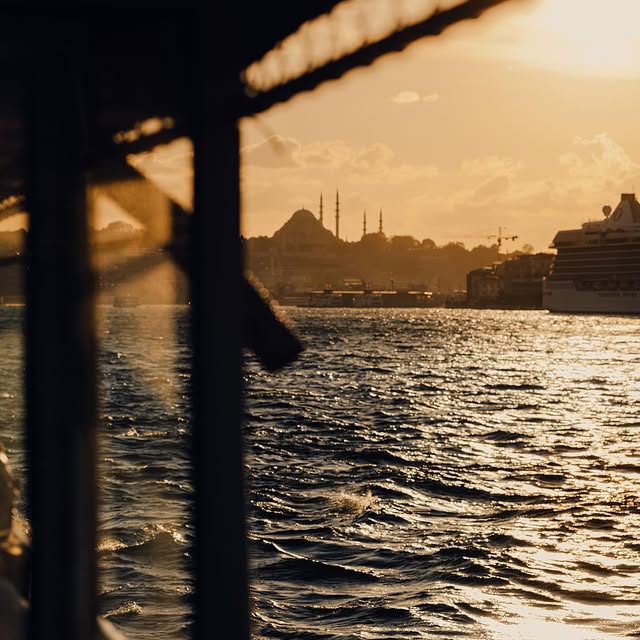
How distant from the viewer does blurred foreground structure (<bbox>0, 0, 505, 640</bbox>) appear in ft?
12.0

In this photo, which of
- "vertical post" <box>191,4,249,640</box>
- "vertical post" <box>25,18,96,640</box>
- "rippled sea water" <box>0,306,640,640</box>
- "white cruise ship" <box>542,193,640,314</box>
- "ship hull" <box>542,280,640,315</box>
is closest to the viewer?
"vertical post" <box>191,4,249,640</box>

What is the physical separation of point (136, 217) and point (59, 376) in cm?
72

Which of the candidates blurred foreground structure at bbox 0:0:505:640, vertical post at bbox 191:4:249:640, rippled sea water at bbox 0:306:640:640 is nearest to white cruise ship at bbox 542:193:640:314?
rippled sea water at bbox 0:306:640:640

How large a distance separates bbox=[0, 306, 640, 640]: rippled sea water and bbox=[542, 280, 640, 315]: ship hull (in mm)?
105426

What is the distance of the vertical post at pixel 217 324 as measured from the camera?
364 cm

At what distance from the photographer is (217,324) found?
367 cm

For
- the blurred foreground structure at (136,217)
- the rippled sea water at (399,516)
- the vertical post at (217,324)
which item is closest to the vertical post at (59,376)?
the blurred foreground structure at (136,217)

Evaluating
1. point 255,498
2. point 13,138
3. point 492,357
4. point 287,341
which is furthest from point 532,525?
point 492,357

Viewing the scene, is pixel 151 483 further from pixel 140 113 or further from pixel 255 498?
pixel 140 113

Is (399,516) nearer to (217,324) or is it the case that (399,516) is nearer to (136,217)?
(136,217)

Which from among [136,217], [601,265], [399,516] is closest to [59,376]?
[136,217]

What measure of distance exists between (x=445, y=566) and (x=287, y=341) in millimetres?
12700

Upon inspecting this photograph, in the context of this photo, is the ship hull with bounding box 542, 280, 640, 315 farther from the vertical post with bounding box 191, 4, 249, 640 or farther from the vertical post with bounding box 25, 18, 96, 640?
the vertical post with bounding box 191, 4, 249, 640

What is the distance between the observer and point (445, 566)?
1580 cm
